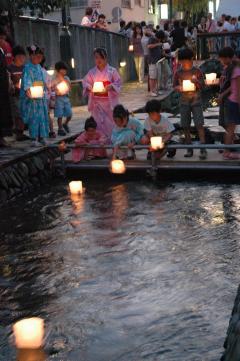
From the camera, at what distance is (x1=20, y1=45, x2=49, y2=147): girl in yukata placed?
1047cm

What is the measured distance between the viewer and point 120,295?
5.54 meters

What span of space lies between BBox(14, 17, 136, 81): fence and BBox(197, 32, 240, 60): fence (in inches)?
119

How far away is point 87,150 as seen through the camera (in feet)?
34.5

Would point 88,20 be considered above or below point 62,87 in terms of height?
above

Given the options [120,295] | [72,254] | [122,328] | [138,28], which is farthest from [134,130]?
[138,28]

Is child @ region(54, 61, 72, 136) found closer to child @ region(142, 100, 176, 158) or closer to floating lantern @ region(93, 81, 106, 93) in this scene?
floating lantern @ region(93, 81, 106, 93)

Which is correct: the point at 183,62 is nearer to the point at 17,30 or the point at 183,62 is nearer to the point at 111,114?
the point at 111,114

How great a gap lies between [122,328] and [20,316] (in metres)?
0.87

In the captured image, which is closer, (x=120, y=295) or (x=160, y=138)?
(x=120, y=295)

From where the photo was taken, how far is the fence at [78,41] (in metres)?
15.4

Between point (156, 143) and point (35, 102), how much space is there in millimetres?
2306

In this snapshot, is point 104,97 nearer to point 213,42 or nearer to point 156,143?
point 156,143

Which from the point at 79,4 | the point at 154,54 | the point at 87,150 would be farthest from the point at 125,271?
the point at 79,4

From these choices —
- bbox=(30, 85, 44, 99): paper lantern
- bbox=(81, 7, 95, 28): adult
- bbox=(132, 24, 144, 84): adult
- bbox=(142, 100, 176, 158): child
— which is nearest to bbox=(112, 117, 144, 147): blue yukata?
bbox=(142, 100, 176, 158): child
